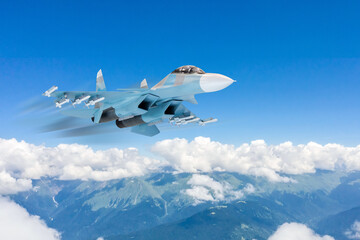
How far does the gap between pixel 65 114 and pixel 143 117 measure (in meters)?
Result: 8.46

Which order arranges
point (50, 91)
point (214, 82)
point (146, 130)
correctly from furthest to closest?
point (146, 130), point (50, 91), point (214, 82)

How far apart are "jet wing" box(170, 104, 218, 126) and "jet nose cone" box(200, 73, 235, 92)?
6214mm

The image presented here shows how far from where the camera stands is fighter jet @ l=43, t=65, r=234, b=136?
55.7ft

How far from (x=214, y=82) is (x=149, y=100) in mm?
6509

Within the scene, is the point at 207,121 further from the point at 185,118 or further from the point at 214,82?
the point at 214,82

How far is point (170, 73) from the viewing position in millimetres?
18000

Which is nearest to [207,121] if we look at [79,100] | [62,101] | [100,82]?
[100,82]

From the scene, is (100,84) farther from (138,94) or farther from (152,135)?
(152,135)

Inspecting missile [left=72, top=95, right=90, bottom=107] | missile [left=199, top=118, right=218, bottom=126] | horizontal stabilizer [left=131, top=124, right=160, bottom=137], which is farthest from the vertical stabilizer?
missile [left=199, top=118, right=218, bottom=126]

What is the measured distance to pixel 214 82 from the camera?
52.9 feet

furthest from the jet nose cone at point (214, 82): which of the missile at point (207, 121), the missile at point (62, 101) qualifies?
the missile at point (62, 101)

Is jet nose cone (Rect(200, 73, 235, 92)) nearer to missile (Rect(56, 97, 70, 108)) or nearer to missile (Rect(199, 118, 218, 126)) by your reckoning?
missile (Rect(199, 118, 218, 126))

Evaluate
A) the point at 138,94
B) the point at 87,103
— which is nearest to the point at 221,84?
the point at 138,94

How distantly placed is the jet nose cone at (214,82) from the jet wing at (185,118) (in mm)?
6214
